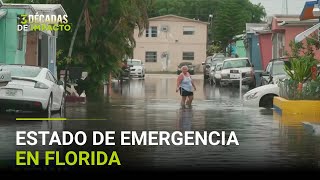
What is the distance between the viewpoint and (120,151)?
14.1m

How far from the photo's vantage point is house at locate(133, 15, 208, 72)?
330ft

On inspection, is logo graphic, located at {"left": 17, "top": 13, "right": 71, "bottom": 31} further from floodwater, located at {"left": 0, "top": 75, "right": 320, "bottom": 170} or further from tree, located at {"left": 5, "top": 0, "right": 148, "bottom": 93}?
floodwater, located at {"left": 0, "top": 75, "right": 320, "bottom": 170}

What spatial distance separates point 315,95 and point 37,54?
1712 cm

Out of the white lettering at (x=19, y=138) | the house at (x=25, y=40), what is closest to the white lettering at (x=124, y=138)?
the white lettering at (x=19, y=138)

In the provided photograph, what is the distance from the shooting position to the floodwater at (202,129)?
42.3 feet

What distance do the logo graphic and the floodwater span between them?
6.00 m

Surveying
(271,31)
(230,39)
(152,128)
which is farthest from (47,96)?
(230,39)

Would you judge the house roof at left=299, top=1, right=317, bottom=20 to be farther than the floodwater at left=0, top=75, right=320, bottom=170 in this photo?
Yes

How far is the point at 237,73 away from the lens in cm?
5003

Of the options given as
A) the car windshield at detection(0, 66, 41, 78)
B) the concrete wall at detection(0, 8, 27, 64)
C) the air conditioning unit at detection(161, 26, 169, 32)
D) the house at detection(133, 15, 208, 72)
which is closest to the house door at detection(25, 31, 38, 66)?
the concrete wall at detection(0, 8, 27, 64)

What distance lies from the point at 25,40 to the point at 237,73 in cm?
1834

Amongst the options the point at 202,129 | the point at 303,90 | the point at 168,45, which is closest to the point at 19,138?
the point at 202,129

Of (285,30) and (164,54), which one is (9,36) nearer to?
(285,30)

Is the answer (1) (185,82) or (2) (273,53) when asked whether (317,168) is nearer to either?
(1) (185,82)
